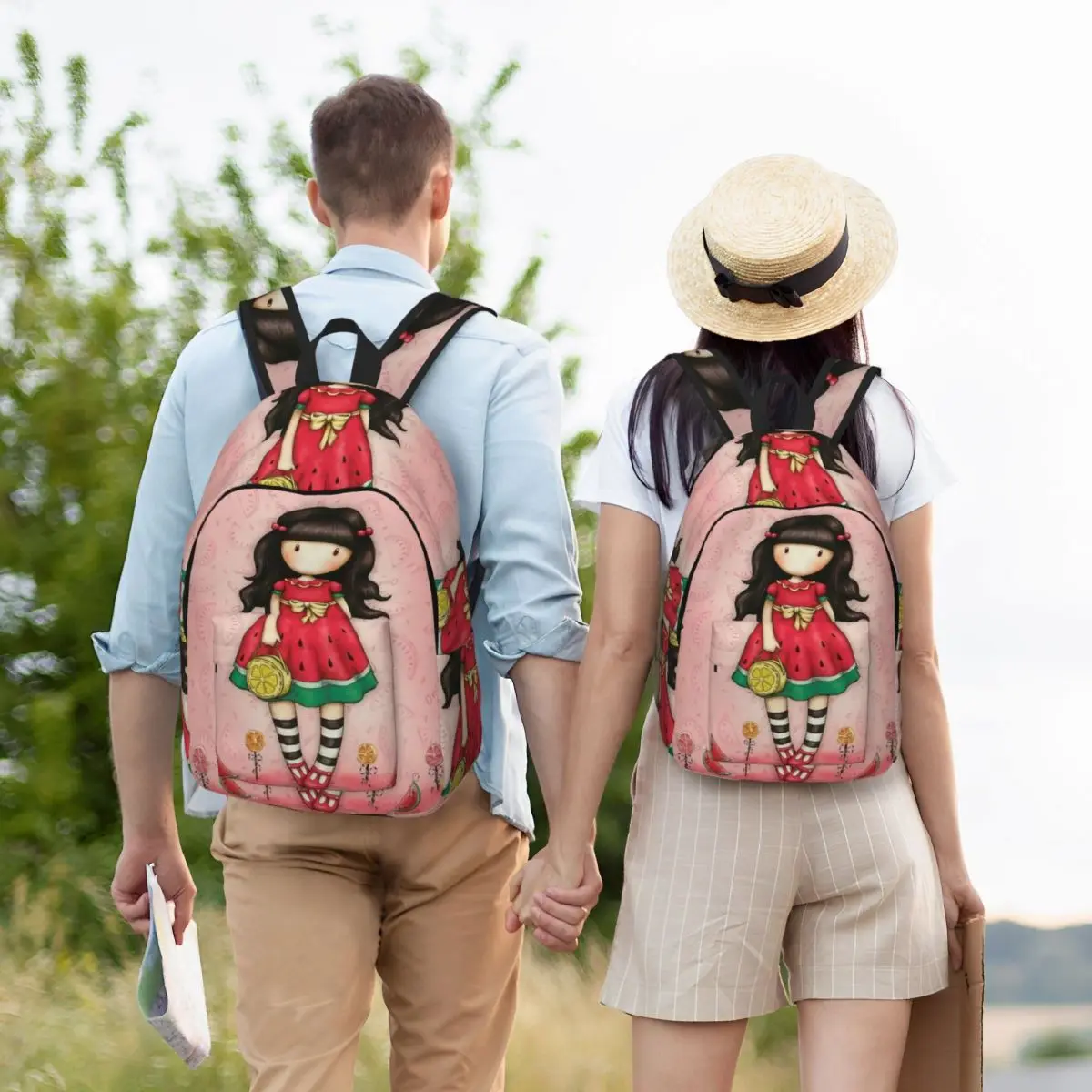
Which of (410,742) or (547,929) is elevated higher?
(410,742)

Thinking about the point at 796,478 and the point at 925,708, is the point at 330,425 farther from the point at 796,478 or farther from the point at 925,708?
the point at 925,708

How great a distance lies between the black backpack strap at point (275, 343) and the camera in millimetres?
2123

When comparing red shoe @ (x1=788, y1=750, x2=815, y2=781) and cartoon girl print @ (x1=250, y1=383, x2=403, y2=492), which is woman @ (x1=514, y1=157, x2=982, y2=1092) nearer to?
red shoe @ (x1=788, y1=750, x2=815, y2=781)

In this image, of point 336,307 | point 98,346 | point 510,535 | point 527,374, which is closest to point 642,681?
point 510,535

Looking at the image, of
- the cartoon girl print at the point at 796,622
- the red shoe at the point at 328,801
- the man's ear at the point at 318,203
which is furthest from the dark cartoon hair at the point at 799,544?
the man's ear at the point at 318,203

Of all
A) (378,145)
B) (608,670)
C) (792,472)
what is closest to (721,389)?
(792,472)

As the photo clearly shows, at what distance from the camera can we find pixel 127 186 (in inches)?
258

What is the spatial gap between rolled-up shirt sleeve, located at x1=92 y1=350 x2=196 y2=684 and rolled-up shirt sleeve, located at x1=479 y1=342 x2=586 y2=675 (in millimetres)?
489

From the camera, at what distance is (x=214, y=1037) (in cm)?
429

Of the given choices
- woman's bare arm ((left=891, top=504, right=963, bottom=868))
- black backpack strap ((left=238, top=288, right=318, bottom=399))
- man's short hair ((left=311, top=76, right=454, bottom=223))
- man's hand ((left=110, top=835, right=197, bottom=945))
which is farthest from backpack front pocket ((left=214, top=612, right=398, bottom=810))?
woman's bare arm ((left=891, top=504, right=963, bottom=868))

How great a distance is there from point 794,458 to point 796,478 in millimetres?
29

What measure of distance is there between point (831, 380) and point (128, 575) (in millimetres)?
1136

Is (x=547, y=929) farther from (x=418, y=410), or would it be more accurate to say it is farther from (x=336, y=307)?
(x=336, y=307)

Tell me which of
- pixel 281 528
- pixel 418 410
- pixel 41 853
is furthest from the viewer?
pixel 41 853
